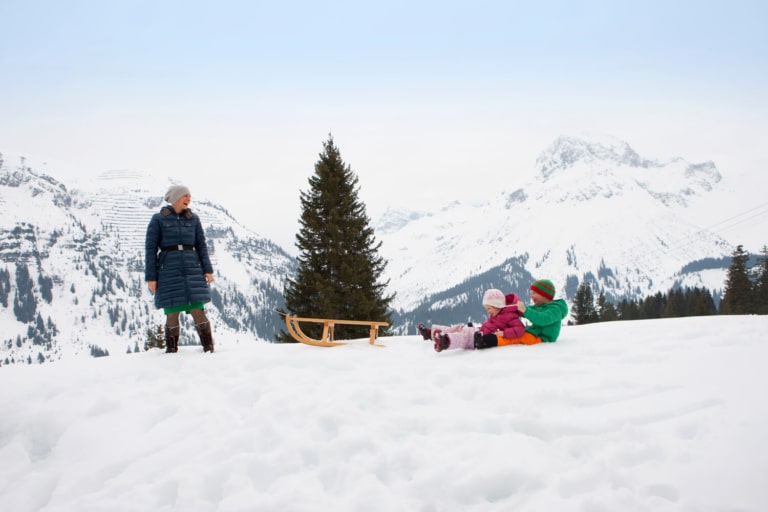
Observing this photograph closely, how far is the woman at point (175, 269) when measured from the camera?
805cm

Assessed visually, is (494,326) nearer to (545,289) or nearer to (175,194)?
(545,289)

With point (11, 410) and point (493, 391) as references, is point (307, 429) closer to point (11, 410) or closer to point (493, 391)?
point (493, 391)

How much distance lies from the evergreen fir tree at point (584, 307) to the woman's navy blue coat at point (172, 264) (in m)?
58.2

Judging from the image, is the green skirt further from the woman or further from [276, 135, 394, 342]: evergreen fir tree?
[276, 135, 394, 342]: evergreen fir tree

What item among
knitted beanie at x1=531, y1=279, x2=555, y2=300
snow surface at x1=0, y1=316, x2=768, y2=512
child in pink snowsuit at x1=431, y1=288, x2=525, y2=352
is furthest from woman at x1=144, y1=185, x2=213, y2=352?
knitted beanie at x1=531, y1=279, x2=555, y2=300

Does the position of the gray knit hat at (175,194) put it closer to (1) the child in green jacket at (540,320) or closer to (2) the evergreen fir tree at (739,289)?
(1) the child in green jacket at (540,320)

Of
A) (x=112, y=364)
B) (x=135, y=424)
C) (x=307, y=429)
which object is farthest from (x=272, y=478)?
(x=112, y=364)

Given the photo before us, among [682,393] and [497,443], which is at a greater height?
[682,393]

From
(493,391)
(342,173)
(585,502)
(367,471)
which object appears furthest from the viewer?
(342,173)

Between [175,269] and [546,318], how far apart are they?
6.61 meters

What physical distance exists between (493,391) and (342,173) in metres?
16.4

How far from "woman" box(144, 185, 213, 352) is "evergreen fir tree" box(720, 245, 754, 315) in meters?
59.1

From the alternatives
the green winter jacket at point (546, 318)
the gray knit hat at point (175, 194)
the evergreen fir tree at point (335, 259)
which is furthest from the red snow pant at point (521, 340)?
the evergreen fir tree at point (335, 259)

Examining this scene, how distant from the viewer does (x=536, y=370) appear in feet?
20.0
